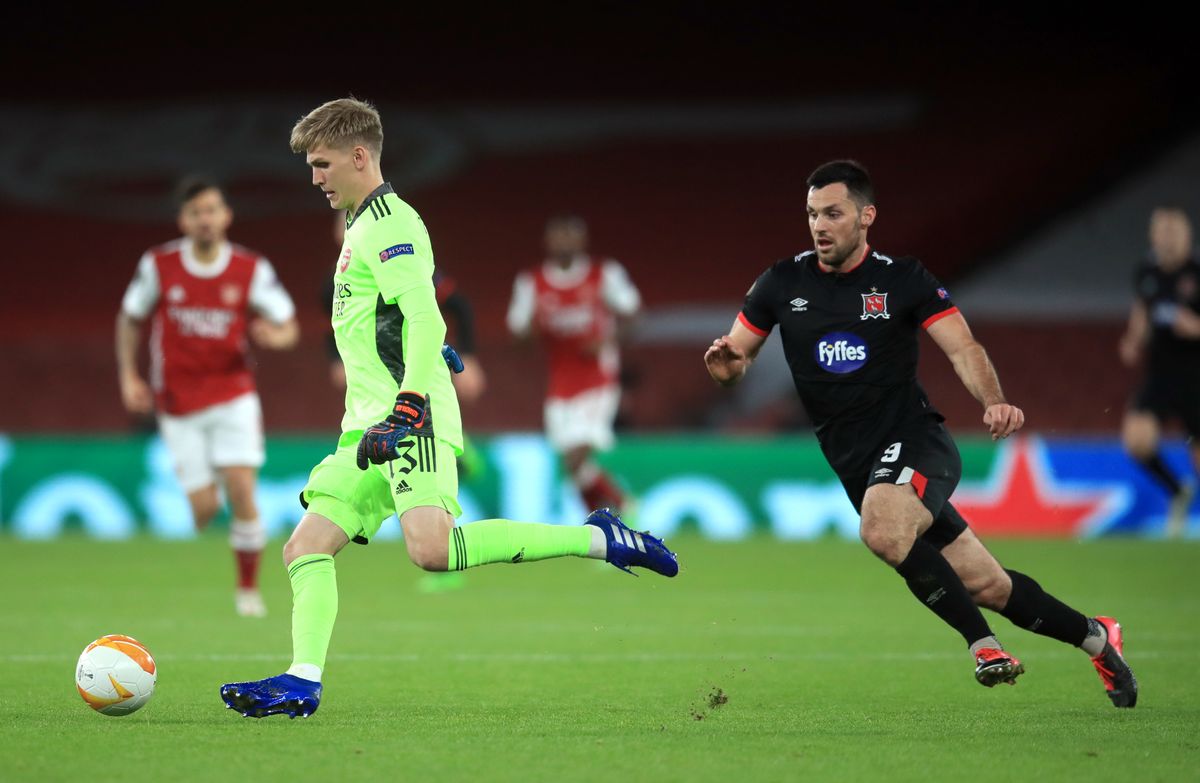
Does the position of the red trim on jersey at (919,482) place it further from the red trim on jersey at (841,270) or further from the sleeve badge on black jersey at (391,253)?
the sleeve badge on black jersey at (391,253)

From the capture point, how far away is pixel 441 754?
492 cm

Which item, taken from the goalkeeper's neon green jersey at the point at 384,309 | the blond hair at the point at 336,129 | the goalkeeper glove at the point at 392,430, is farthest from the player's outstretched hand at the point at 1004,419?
the blond hair at the point at 336,129

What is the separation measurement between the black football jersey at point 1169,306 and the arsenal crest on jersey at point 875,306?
26.3ft

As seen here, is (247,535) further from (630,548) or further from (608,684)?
(630,548)

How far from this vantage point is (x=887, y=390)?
6156 mm

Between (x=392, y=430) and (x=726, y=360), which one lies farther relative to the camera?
(x=726, y=360)

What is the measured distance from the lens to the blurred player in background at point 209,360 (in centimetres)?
955

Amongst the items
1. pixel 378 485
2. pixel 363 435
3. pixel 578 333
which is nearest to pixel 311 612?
pixel 378 485


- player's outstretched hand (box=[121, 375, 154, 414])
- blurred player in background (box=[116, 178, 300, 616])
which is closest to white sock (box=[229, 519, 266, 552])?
blurred player in background (box=[116, 178, 300, 616])

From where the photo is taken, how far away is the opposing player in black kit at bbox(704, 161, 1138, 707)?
584 centimetres

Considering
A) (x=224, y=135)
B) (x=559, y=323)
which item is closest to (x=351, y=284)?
(x=559, y=323)

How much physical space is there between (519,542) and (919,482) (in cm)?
134

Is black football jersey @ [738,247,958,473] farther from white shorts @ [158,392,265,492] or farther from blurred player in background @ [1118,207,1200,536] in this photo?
blurred player in background @ [1118,207,1200,536]

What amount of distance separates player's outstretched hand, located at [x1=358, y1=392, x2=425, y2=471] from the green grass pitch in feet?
2.70
